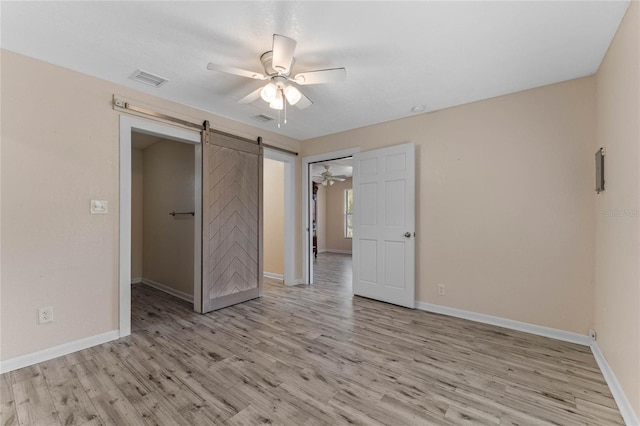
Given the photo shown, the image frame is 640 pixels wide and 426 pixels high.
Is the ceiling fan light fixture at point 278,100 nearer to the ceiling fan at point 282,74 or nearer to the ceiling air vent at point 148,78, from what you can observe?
the ceiling fan at point 282,74

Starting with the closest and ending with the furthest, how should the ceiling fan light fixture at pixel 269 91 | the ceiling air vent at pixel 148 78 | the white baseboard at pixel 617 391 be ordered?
the white baseboard at pixel 617 391 < the ceiling fan light fixture at pixel 269 91 < the ceiling air vent at pixel 148 78

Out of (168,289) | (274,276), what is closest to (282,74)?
(168,289)

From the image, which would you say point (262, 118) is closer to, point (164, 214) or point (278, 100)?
point (278, 100)

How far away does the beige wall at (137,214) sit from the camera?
491 centimetres

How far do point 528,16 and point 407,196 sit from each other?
209 centimetres

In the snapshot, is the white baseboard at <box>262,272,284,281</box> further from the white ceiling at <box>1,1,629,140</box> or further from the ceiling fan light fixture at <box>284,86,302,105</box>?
the ceiling fan light fixture at <box>284,86,302,105</box>

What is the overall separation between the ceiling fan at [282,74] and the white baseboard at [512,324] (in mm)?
2823

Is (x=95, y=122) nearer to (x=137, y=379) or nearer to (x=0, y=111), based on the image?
(x=0, y=111)

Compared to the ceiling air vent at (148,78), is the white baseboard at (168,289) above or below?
below

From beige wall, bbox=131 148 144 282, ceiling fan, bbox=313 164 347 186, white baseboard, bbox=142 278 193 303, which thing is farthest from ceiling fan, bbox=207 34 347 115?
ceiling fan, bbox=313 164 347 186

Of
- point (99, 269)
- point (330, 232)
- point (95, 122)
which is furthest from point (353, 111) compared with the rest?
point (330, 232)

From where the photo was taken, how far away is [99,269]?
2594 mm

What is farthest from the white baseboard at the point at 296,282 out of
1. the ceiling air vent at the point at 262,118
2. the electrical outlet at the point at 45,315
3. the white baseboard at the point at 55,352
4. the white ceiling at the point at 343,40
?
the white ceiling at the point at 343,40

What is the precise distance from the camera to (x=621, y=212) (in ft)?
6.04
